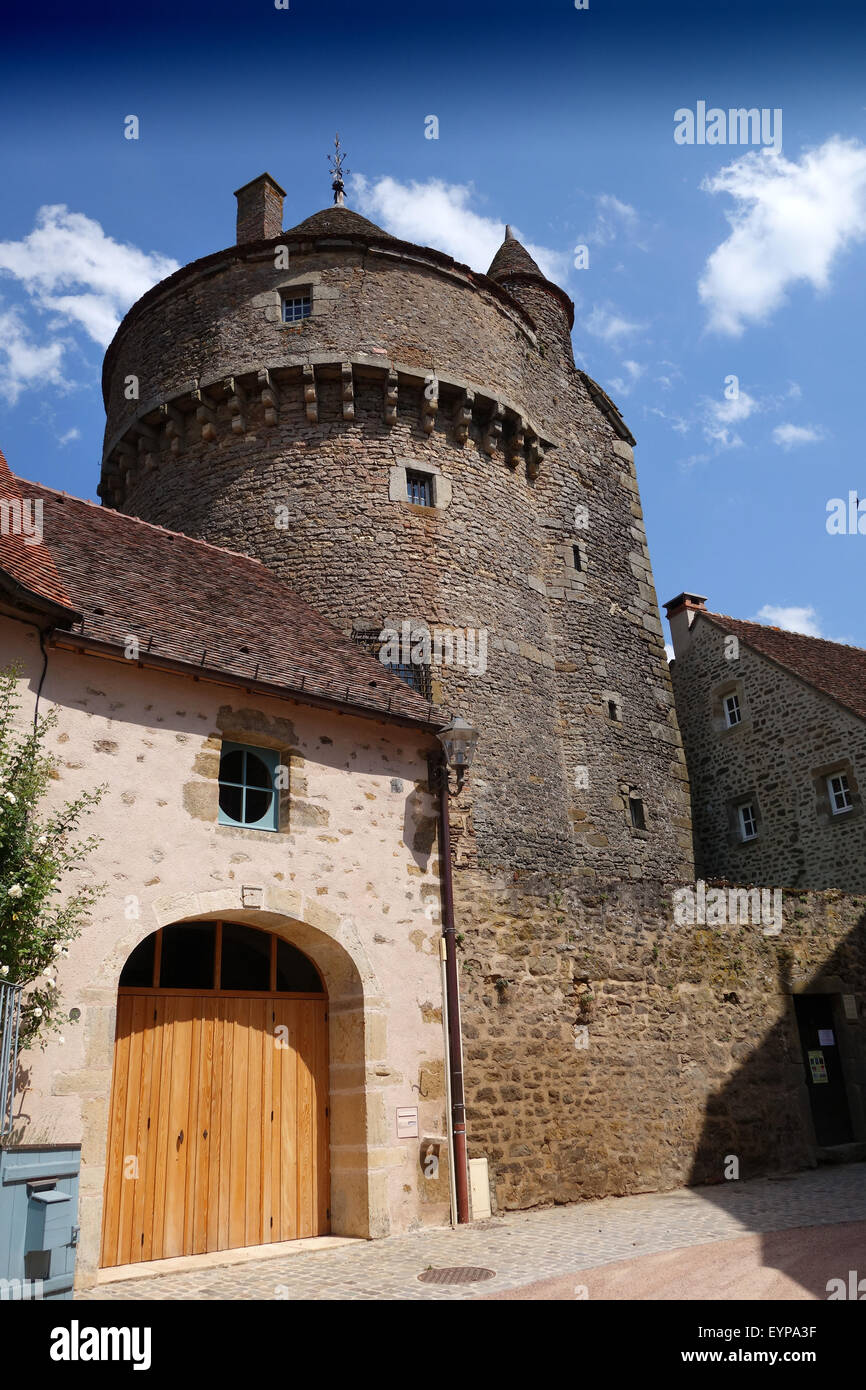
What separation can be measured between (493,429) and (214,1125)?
1126 cm

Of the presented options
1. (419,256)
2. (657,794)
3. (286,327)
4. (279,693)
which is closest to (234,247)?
(286,327)

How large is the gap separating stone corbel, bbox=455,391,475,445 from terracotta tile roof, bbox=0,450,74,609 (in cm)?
711

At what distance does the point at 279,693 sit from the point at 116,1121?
378 cm

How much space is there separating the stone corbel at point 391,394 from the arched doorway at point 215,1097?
8.81 metres

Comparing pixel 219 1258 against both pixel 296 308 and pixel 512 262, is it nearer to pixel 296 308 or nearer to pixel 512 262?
pixel 296 308

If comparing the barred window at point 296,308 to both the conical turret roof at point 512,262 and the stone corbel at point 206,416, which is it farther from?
the conical turret roof at point 512,262

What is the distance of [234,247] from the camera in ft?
51.0

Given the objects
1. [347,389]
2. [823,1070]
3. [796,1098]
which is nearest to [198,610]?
[347,389]

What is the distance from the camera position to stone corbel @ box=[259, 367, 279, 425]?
14555mm

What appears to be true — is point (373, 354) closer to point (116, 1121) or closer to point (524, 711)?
point (524, 711)

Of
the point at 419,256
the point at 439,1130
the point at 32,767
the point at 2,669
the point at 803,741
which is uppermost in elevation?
the point at 419,256

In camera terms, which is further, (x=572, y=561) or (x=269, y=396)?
(x=572, y=561)

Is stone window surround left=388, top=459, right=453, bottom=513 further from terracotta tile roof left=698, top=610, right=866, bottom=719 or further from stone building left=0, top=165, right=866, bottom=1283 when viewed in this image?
terracotta tile roof left=698, top=610, right=866, bottom=719

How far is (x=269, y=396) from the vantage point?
14531mm
